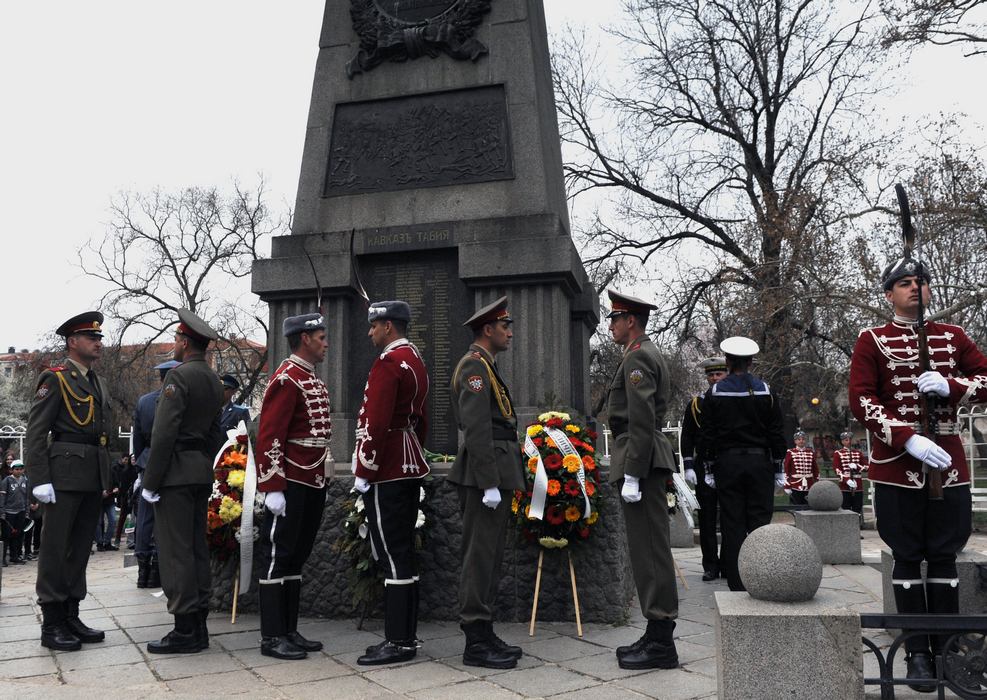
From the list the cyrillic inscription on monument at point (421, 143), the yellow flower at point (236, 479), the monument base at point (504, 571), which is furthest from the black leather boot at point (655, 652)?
the cyrillic inscription on monument at point (421, 143)

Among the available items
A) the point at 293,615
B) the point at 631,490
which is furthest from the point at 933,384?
the point at 293,615

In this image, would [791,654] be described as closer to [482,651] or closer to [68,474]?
[482,651]

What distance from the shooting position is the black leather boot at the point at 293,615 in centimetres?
529

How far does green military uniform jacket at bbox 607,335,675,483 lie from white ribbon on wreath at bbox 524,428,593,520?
692 millimetres

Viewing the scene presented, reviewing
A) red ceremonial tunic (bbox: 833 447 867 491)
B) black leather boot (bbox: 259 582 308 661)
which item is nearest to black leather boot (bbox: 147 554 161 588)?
black leather boot (bbox: 259 582 308 661)

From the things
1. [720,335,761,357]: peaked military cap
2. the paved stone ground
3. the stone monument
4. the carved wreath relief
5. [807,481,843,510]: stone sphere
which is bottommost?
the paved stone ground

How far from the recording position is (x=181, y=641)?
5.28m

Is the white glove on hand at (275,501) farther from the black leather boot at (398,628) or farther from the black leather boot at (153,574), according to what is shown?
the black leather boot at (153,574)

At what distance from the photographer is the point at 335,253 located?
7219 mm

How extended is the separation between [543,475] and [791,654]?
245cm

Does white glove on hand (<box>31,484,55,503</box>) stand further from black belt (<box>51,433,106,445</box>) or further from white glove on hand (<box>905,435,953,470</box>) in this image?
white glove on hand (<box>905,435,953,470</box>)

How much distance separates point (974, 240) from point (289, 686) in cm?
2054

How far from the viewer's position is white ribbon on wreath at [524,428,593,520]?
557 centimetres

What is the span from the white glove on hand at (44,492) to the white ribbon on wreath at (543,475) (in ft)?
10.4
